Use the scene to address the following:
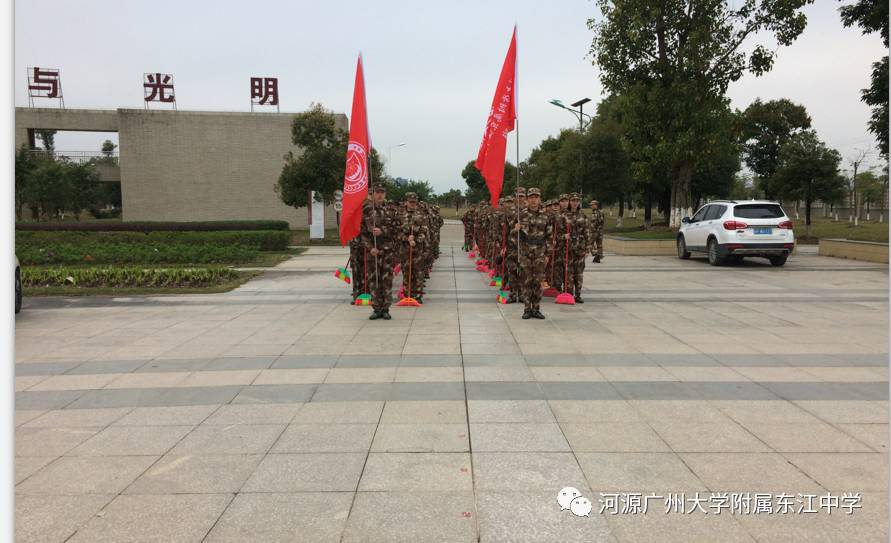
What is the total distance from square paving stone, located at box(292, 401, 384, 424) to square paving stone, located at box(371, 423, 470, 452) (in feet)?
0.89

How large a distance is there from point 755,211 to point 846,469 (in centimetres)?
1373

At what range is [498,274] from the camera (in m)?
13.1

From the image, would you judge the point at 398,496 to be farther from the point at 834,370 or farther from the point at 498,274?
the point at 498,274

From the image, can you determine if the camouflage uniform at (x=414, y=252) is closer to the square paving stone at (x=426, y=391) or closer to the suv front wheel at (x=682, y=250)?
the square paving stone at (x=426, y=391)

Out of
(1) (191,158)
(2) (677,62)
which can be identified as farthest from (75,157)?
(2) (677,62)

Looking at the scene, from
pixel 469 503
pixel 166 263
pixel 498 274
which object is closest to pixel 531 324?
pixel 498 274

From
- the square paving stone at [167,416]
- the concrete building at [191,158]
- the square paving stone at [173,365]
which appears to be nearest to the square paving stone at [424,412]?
the square paving stone at [167,416]

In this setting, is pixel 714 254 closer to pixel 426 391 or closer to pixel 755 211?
pixel 755 211

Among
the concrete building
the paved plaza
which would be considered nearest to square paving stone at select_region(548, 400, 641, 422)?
the paved plaza

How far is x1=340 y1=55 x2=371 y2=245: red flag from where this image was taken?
8742mm

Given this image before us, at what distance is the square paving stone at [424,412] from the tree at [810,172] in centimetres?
2518

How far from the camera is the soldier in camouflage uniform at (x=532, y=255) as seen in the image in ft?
29.2

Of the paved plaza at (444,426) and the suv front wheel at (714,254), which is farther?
the suv front wheel at (714,254)

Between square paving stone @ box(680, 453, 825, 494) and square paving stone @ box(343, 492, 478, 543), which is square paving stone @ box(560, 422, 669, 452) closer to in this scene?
square paving stone @ box(680, 453, 825, 494)
